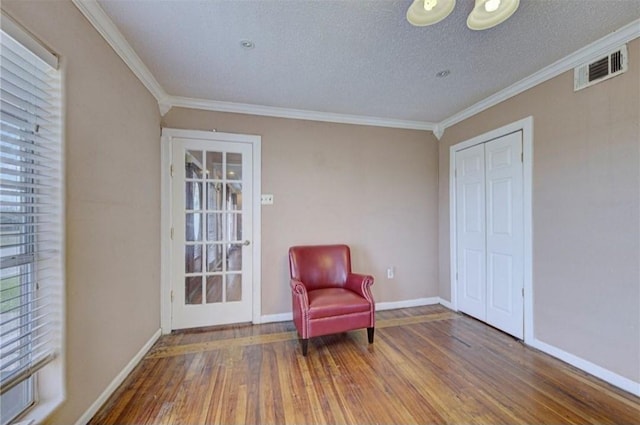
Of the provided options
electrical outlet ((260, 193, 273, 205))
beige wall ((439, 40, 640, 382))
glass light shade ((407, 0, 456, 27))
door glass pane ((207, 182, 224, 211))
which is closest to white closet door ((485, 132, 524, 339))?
beige wall ((439, 40, 640, 382))

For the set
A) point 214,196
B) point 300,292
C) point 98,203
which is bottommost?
point 300,292

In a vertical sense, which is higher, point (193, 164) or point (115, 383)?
point (193, 164)

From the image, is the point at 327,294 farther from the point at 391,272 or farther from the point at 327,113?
the point at 327,113

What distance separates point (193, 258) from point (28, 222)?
167 centimetres

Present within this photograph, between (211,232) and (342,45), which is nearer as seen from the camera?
(342,45)

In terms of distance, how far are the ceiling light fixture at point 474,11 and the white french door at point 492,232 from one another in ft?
5.41

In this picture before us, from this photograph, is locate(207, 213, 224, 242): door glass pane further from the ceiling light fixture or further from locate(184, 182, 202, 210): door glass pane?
the ceiling light fixture

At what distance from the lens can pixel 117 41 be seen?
1.83 m

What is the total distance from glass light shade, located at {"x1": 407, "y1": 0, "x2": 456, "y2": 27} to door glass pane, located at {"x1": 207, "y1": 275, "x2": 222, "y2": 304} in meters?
2.78

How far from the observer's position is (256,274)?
2994mm

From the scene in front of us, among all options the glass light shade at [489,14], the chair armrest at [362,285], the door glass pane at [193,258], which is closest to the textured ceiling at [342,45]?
the glass light shade at [489,14]

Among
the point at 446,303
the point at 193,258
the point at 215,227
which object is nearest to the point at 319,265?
the point at 215,227

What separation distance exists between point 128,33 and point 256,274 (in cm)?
232

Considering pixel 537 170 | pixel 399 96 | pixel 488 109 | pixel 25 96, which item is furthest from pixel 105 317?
pixel 488 109
